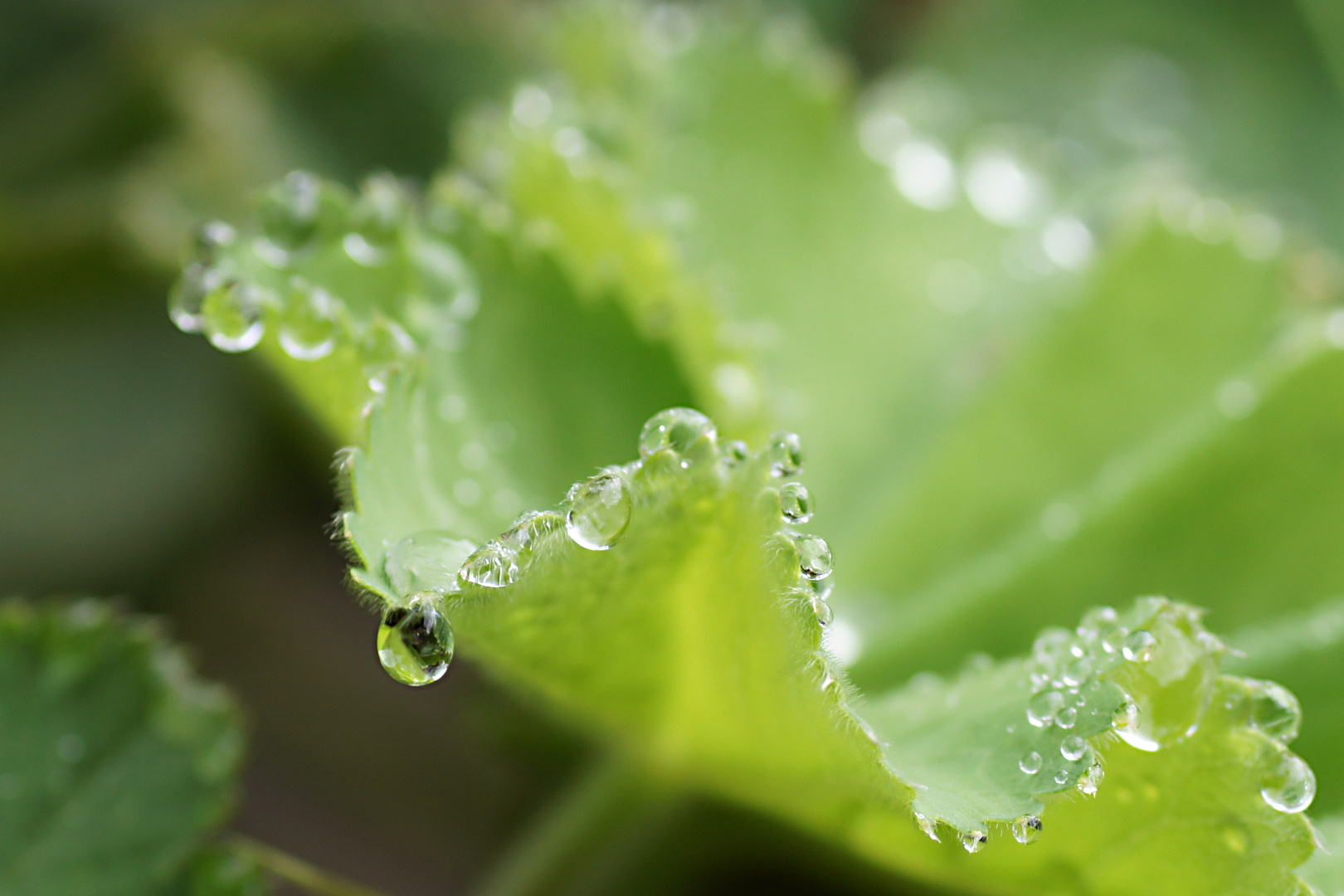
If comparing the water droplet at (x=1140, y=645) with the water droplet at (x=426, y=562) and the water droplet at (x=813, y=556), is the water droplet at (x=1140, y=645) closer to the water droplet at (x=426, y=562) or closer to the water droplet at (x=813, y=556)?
the water droplet at (x=813, y=556)

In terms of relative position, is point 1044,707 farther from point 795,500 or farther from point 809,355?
point 809,355

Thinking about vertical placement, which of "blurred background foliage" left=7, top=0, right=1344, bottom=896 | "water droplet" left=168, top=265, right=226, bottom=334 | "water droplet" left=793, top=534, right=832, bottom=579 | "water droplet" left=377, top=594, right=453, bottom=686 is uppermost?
"blurred background foliage" left=7, top=0, right=1344, bottom=896

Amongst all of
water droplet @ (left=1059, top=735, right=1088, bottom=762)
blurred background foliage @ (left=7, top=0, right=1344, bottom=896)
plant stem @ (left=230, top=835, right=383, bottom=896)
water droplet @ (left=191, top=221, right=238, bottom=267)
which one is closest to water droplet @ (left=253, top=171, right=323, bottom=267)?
water droplet @ (left=191, top=221, right=238, bottom=267)

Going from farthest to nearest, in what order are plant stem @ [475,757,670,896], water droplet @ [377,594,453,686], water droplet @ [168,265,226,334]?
1. plant stem @ [475,757,670,896]
2. water droplet @ [168,265,226,334]
3. water droplet @ [377,594,453,686]

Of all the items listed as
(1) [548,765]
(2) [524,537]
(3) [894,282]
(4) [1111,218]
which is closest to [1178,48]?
(4) [1111,218]

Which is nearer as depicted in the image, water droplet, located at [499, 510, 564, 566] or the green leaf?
water droplet, located at [499, 510, 564, 566]

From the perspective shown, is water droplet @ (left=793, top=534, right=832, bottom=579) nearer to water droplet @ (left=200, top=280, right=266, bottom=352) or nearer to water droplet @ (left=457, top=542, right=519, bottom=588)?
water droplet @ (left=457, top=542, right=519, bottom=588)

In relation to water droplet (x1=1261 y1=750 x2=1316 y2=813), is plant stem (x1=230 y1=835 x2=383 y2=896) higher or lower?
lower

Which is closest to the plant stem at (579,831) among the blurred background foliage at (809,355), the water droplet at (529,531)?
the blurred background foliage at (809,355)
